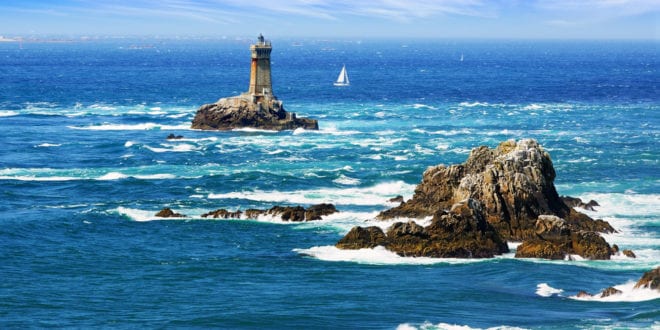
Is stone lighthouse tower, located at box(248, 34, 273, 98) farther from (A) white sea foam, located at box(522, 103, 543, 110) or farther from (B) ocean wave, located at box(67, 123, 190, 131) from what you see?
(A) white sea foam, located at box(522, 103, 543, 110)

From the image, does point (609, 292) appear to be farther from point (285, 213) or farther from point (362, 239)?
point (285, 213)

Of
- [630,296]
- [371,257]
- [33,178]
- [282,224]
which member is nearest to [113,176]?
[33,178]

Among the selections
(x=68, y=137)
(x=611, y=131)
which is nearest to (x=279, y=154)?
(x=68, y=137)

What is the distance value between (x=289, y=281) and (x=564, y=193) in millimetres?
31521

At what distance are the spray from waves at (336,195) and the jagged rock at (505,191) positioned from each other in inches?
280

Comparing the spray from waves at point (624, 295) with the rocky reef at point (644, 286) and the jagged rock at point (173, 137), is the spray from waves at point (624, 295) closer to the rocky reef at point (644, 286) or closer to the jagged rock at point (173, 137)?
the rocky reef at point (644, 286)

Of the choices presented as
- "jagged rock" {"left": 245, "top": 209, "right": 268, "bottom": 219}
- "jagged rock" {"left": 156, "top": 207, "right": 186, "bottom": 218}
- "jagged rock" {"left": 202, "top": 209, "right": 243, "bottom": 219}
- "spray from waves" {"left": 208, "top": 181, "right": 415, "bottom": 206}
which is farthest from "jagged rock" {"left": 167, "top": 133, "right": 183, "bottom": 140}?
"jagged rock" {"left": 245, "top": 209, "right": 268, "bottom": 219}

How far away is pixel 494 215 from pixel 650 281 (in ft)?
49.0

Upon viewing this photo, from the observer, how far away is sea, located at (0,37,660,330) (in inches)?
1954

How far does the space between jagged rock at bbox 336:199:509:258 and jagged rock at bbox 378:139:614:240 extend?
277 centimetres

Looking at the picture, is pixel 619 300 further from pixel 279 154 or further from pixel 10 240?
pixel 279 154

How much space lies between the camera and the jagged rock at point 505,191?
6512 cm

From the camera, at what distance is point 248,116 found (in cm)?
12600

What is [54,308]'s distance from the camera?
50.8 meters
